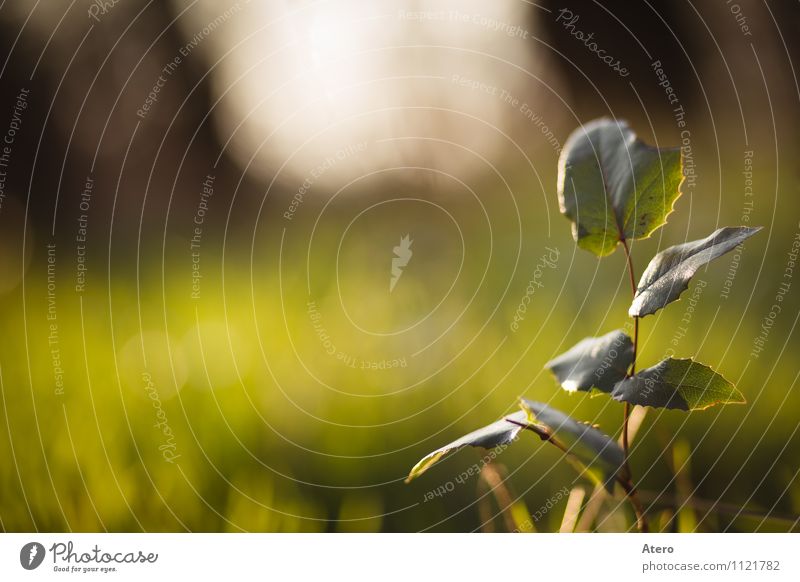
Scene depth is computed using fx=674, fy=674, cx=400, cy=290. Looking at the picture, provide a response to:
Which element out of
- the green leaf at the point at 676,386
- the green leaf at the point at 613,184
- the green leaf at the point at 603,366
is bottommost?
the green leaf at the point at 676,386

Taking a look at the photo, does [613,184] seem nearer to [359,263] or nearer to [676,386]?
[676,386]

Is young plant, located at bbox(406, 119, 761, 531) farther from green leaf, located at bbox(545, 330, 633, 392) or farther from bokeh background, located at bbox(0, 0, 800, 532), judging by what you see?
bokeh background, located at bbox(0, 0, 800, 532)

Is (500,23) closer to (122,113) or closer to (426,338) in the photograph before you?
(426,338)

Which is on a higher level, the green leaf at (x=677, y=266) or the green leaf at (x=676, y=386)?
the green leaf at (x=677, y=266)

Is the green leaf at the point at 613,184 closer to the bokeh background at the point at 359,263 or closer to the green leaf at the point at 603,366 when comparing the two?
the green leaf at the point at 603,366

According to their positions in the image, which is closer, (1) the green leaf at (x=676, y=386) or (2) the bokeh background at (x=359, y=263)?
(1) the green leaf at (x=676, y=386)

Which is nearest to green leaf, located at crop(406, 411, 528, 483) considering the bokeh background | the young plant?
the young plant

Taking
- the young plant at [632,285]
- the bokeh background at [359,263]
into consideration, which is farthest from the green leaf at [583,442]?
the bokeh background at [359,263]
